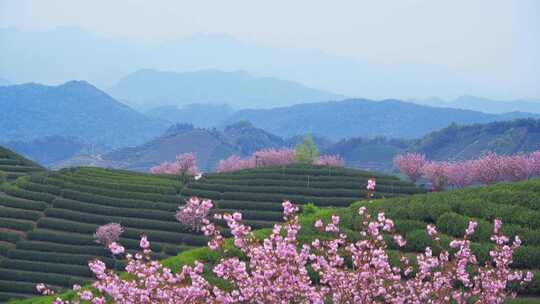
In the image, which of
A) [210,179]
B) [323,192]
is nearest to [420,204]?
[323,192]

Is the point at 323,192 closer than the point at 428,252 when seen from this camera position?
No

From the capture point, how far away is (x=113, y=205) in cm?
5841

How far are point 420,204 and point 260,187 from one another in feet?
126

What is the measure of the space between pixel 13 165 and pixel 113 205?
27.6 m

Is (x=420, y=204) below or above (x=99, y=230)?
above

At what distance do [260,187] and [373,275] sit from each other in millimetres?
52453

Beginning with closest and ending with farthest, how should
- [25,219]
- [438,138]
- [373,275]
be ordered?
[373,275] < [25,219] < [438,138]

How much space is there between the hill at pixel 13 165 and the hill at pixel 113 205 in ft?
33.2

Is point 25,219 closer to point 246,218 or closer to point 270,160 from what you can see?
point 246,218

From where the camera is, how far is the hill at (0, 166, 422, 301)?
4806 cm

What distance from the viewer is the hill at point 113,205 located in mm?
48062

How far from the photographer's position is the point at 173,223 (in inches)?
2163

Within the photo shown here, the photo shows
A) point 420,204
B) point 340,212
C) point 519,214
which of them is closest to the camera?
point 519,214

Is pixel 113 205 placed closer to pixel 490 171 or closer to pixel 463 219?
pixel 490 171
